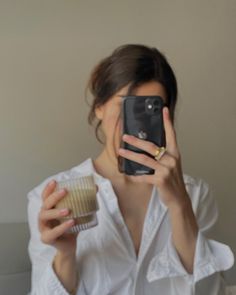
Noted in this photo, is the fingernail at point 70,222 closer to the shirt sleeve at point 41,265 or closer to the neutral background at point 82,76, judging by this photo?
the shirt sleeve at point 41,265

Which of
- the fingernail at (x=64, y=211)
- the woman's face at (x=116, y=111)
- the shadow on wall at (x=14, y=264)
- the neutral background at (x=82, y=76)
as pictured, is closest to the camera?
the fingernail at (x=64, y=211)

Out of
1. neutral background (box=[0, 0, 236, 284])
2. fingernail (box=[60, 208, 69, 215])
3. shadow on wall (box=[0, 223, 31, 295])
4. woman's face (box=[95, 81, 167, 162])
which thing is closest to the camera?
fingernail (box=[60, 208, 69, 215])

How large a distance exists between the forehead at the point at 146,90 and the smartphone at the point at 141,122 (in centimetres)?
11

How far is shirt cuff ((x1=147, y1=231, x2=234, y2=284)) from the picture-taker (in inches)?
26.9

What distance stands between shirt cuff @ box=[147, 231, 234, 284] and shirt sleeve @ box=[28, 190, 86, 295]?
0.14 metres

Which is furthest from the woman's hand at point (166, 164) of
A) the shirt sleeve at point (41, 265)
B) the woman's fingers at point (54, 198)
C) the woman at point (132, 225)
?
the shirt sleeve at point (41, 265)

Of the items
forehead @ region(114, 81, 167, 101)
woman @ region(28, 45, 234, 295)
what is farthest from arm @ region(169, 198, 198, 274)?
forehead @ region(114, 81, 167, 101)

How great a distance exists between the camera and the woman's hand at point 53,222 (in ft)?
1.91

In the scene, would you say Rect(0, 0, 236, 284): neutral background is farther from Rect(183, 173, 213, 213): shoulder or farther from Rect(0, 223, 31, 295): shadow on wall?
Rect(183, 173, 213, 213): shoulder

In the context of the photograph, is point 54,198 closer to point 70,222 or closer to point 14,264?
point 70,222

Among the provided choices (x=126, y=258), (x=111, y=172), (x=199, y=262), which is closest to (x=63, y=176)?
(x=111, y=172)

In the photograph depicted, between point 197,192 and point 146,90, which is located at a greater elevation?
point 146,90

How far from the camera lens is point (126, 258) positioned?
0.77 metres

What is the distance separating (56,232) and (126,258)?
22cm
